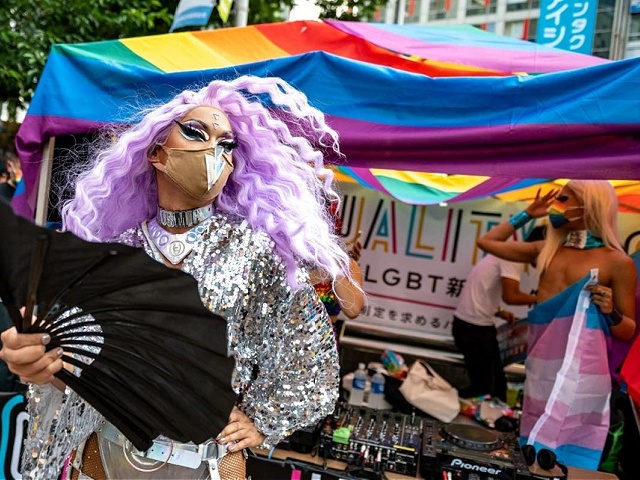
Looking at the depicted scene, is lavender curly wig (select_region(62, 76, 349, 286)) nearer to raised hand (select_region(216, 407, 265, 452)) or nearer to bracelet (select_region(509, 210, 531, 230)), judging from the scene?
raised hand (select_region(216, 407, 265, 452))

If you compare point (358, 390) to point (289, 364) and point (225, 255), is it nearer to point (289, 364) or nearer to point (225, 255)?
point (289, 364)

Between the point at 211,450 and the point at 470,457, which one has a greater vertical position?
the point at 211,450

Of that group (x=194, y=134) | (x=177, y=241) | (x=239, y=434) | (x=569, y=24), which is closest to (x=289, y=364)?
(x=239, y=434)

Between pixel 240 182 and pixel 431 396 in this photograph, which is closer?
pixel 240 182

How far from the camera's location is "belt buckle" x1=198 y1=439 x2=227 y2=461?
4.48 feet

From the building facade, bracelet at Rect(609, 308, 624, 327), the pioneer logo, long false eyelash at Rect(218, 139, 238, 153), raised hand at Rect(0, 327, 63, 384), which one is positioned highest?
the building facade

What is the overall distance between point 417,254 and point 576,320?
2.13 metres

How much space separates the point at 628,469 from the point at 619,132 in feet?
7.39

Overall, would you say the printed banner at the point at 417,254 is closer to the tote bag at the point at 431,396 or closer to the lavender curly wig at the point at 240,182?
the tote bag at the point at 431,396

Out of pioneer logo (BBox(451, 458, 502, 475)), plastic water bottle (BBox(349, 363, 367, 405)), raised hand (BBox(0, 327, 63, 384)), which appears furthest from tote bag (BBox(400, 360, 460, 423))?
raised hand (BBox(0, 327, 63, 384))

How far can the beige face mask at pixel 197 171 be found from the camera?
4.90ft

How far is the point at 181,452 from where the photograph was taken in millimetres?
1356

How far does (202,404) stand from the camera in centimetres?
111

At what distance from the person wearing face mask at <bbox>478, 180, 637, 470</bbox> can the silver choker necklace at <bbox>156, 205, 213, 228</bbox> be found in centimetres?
233
